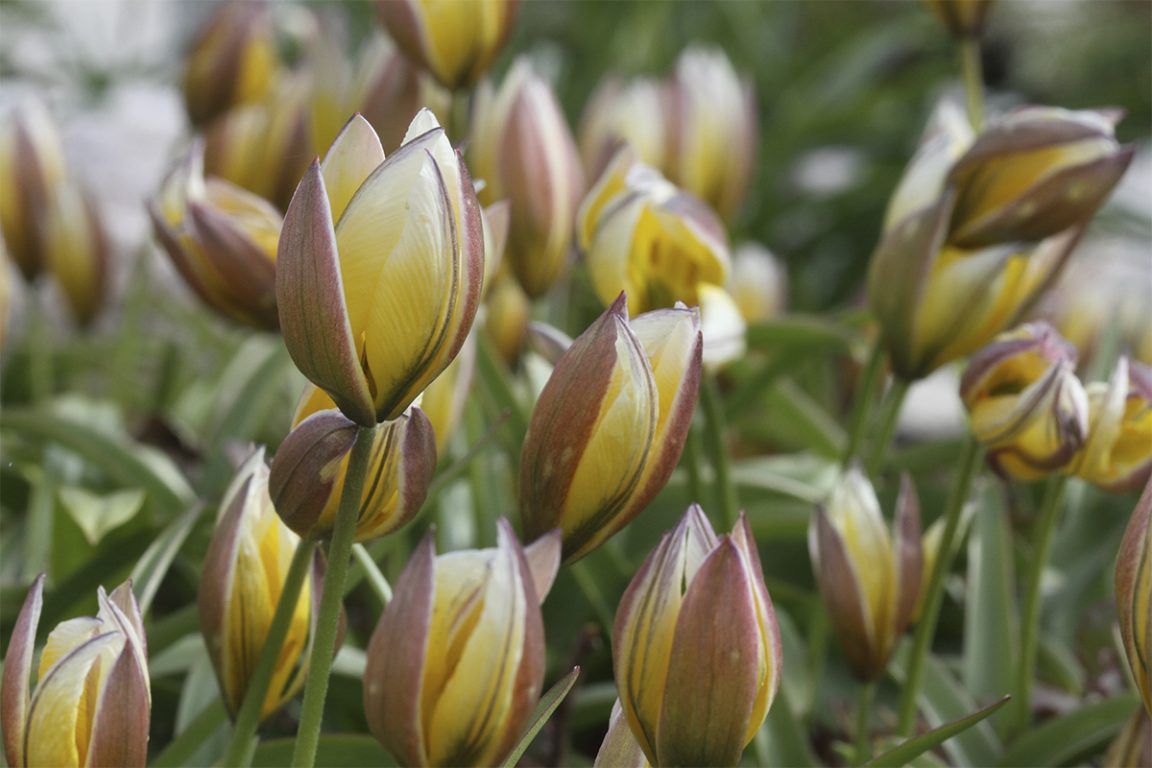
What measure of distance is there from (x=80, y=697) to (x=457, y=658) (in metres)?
0.11

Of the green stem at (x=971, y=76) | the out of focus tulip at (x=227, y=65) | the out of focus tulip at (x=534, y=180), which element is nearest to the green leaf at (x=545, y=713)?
the out of focus tulip at (x=534, y=180)

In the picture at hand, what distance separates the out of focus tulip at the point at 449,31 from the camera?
31.5 inches

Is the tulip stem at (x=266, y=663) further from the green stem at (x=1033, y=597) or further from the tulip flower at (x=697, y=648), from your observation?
the green stem at (x=1033, y=597)

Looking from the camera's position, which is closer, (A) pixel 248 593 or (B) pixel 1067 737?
(A) pixel 248 593

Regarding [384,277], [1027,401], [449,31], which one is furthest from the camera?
[449,31]

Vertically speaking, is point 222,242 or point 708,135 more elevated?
point 222,242

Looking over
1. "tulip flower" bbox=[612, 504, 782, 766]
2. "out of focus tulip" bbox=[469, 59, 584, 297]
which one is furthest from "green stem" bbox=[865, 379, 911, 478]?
"tulip flower" bbox=[612, 504, 782, 766]

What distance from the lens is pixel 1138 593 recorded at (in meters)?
0.44

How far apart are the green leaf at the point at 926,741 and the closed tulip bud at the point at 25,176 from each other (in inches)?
34.5

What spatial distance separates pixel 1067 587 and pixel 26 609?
0.76 meters

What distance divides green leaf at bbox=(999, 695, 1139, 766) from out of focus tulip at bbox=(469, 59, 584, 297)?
15.4 inches

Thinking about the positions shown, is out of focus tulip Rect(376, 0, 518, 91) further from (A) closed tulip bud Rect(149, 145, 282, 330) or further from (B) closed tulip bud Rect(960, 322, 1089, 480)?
(B) closed tulip bud Rect(960, 322, 1089, 480)

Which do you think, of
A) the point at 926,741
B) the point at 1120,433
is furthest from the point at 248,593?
the point at 1120,433

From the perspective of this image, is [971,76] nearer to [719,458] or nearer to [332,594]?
[719,458]
